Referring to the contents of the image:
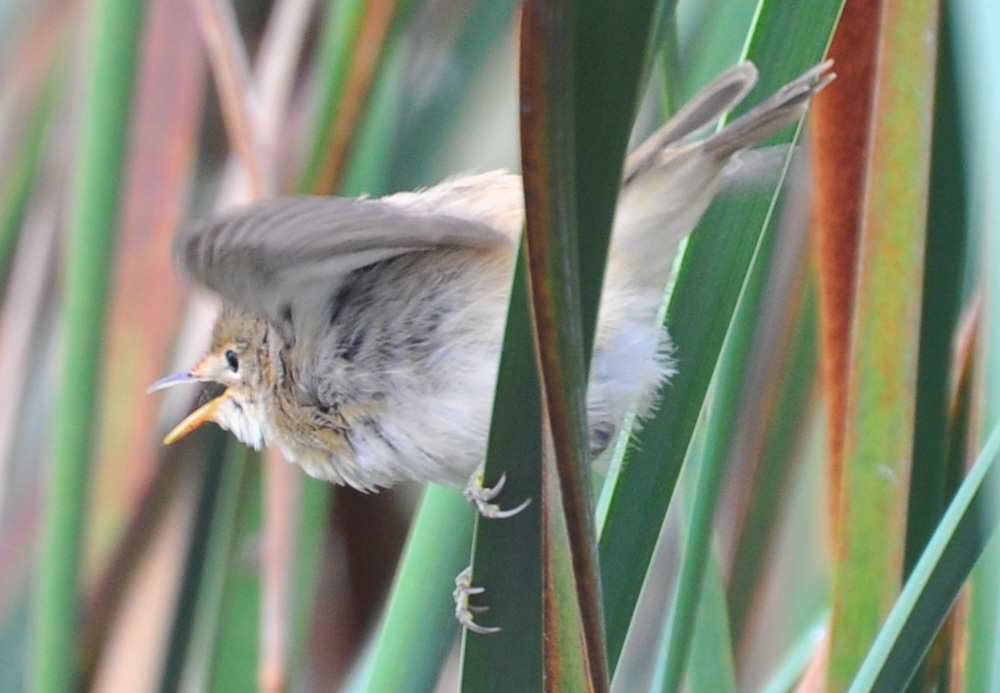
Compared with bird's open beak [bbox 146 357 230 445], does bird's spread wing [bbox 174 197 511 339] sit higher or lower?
higher

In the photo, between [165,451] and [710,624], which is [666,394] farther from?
[165,451]

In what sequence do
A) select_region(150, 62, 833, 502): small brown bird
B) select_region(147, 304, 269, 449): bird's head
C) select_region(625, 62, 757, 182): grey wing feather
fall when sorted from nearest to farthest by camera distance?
select_region(625, 62, 757, 182): grey wing feather, select_region(150, 62, 833, 502): small brown bird, select_region(147, 304, 269, 449): bird's head

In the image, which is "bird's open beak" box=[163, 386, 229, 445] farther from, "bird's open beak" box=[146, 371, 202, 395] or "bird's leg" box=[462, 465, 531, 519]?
"bird's leg" box=[462, 465, 531, 519]

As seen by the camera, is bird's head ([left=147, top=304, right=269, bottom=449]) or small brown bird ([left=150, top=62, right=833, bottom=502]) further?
bird's head ([left=147, top=304, right=269, bottom=449])

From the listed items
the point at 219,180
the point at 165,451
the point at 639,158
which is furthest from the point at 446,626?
the point at 219,180

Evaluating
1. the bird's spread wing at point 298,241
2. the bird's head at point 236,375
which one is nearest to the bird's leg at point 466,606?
the bird's spread wing at point 298,241

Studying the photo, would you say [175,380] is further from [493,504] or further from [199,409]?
[493,504]

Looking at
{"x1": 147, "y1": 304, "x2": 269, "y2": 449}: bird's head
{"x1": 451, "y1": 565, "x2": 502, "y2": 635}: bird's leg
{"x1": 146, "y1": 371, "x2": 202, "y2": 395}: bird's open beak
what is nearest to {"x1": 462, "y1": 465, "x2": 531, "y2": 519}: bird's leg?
{"x1": 451, "y1": 565, "x2": 502, "y2": 635}: bird's leg
